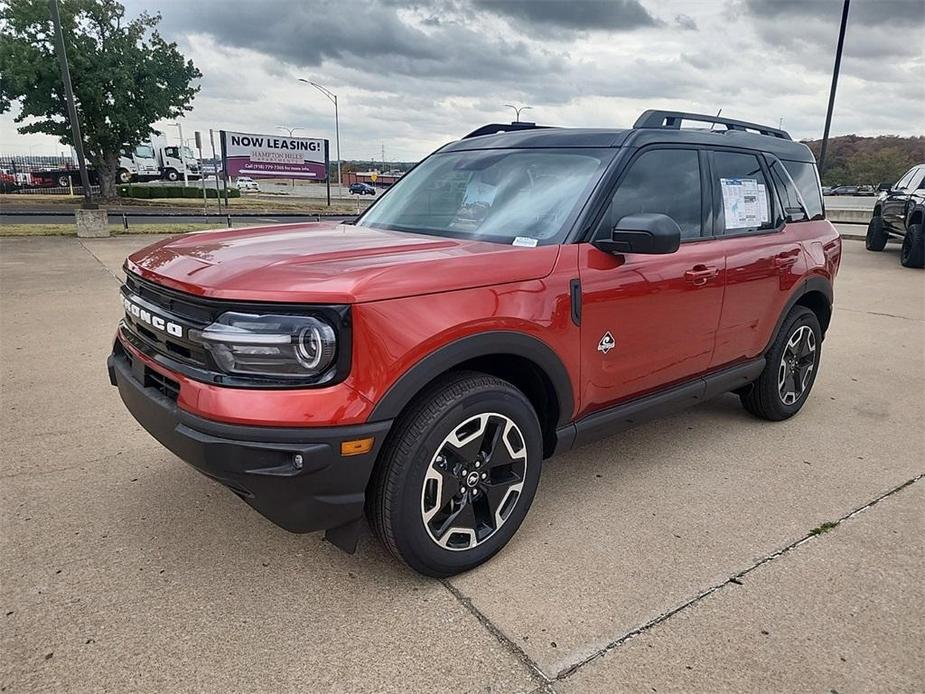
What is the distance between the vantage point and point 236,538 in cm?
282

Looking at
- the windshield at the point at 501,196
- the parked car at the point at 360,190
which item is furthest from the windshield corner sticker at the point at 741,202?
the parked car at the point at 360,190

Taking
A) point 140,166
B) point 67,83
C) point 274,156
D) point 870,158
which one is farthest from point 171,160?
point 870,158

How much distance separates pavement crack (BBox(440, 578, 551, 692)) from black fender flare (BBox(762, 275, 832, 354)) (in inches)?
103

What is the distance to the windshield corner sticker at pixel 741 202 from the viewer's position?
3664 mm

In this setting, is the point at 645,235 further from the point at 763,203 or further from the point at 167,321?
the point at 167,321

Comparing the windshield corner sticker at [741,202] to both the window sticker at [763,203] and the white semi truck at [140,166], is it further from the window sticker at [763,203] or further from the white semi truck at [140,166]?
the white semi truck at [140,166]

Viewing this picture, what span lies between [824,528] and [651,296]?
134 centimetres

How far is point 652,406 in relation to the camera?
10.8 feet

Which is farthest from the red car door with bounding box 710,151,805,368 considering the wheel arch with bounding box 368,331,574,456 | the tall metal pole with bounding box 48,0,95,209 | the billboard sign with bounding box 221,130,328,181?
the billboard sign with bounding box 221,130,328,181

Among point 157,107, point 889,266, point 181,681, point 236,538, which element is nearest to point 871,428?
point 236,538

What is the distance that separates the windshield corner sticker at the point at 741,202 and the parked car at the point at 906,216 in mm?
10222

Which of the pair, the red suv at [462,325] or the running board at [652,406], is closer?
the red suv at [462,325]

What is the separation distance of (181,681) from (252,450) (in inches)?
29.3

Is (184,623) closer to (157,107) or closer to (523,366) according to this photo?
(523,366)
